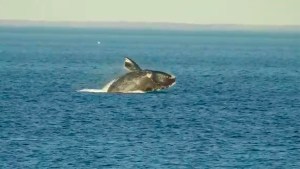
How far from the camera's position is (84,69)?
175125 millimetres

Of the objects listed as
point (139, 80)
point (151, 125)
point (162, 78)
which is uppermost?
point (162, 78)

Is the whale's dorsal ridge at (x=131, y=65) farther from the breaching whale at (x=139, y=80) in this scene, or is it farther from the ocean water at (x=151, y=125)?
the ocean water at (x=151, y=125)

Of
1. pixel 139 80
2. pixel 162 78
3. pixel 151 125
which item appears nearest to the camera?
pixel 151 125

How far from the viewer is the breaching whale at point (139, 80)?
105562mm

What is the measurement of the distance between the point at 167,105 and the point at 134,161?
3280 cm

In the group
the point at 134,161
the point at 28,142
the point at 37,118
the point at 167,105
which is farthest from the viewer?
the point at 167,105

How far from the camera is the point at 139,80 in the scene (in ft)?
351

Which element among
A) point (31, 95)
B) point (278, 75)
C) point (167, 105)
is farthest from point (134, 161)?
point (278, 75)

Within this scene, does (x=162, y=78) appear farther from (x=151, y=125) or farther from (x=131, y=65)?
(x=151, y=125)

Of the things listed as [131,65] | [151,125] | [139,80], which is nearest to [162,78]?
[139,80]

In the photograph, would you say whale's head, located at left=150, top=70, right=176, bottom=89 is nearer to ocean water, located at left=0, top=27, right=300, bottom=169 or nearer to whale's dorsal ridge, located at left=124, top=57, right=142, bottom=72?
whale's dorsal ridge, located at left=124, top=57, right=142, bottom=72

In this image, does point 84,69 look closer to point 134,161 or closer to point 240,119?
point 240,119

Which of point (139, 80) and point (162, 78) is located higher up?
point (162, 78)

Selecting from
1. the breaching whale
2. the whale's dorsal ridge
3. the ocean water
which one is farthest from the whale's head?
the ocean water
